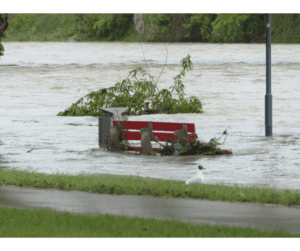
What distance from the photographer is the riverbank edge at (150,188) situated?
9789mm

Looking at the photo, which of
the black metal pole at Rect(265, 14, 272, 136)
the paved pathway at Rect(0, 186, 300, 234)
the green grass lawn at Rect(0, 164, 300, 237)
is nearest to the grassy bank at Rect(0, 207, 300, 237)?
the green grass lawn at Rect(0, 164, 300, 237)

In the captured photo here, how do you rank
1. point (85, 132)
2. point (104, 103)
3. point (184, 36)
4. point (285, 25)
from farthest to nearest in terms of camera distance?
point (184, 36) → point (285, 25) → point (104, 103) → point (85, 132)

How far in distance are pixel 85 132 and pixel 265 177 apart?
10033mm

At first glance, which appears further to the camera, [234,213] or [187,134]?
[187,134]

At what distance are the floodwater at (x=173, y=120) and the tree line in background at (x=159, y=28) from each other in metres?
12.9

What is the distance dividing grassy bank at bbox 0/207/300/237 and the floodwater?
4231mm

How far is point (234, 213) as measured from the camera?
8.86 metres

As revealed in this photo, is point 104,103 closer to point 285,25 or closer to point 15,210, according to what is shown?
point 15,210

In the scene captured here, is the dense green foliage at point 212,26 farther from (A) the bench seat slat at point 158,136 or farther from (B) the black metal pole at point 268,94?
(A) the bench seat slat at point 158,136

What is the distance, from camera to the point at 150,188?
10531 millimetres

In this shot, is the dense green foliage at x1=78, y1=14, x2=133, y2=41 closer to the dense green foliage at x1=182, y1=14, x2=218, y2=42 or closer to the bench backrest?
the dense green foliage at x1=182, y1=14, x2=218, y2=42

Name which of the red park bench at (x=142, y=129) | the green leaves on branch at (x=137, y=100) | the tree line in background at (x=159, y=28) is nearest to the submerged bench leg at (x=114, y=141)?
the red park bench at (x=142, y=129)

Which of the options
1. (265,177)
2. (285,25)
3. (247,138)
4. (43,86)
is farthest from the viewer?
(285,25)

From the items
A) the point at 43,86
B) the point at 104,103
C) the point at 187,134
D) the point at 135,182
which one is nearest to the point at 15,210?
the point at 135,182
